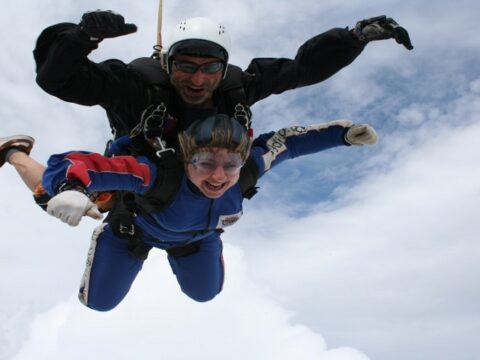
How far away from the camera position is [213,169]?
14.4ft

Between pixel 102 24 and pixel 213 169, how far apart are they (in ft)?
4.16

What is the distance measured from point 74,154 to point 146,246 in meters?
1.71

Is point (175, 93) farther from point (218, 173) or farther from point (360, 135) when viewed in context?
point (360, 135)

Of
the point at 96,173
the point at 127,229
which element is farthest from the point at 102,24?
A: the point at 127,229

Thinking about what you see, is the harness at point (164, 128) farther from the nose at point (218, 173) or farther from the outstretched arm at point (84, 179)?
the nose at point (218, 173)

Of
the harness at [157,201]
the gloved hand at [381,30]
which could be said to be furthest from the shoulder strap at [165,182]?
the gloved hand at [381,30]

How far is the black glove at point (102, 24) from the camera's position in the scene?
3.76 meters

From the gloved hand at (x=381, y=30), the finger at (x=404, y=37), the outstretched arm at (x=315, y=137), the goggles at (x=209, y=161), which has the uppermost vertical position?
the gloved hand at (x=381, y=30)

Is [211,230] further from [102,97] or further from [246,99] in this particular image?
[102,97]

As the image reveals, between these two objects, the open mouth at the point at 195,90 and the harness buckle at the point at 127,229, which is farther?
the harness buckle at the point at 127,229

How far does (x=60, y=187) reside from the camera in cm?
375

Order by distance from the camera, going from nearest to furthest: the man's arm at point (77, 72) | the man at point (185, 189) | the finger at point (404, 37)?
the man's arm at point (77, 72) < the man at point (185, 189) < the finger at point (404, 37)

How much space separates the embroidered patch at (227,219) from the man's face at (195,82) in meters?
0.91

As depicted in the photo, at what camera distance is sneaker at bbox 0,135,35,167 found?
201 inches
